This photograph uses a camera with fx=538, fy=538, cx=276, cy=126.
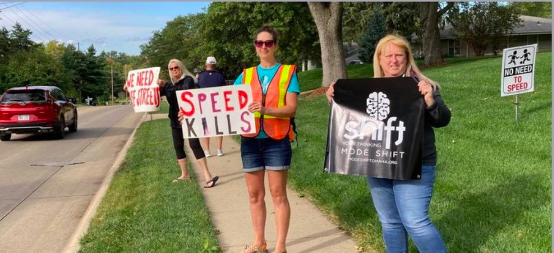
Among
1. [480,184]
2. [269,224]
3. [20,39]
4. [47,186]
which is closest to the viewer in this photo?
[269,224]

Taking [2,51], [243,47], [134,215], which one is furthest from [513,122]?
[2,51]

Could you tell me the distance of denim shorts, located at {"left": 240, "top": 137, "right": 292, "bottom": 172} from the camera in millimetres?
4301

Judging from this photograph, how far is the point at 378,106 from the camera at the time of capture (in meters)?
3.57

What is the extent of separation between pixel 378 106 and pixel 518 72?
7.63 metres

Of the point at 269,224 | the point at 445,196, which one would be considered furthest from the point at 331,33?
the point at 269,224

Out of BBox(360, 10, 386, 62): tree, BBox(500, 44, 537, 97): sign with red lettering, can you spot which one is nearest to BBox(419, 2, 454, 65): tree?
BBox(360, 10, 386, 62): tree

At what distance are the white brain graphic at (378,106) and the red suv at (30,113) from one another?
48.9 ft

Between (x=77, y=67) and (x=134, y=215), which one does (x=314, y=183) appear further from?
(x=77, y=67)

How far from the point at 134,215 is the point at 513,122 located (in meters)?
6.85

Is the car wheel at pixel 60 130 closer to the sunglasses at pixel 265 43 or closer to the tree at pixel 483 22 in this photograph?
the sunglasses at pixel 265 43

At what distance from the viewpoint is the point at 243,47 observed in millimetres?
41938

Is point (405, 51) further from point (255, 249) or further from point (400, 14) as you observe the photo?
point (400, 14)

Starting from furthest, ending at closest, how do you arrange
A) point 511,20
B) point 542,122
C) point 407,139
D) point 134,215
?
point 511,20 < point 542,122 < point 134,215 < point 407,139

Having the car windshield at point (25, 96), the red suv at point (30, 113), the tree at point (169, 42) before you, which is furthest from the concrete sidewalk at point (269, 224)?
the tree at point (169, 42)
